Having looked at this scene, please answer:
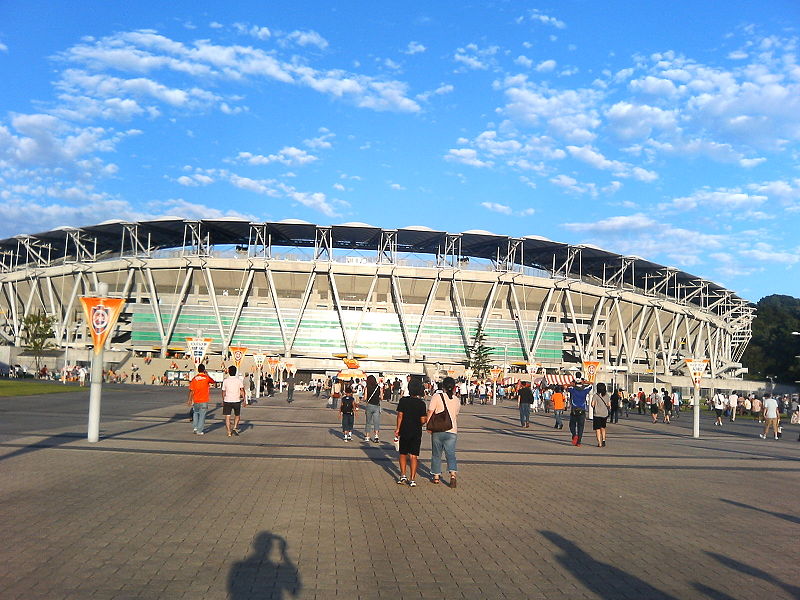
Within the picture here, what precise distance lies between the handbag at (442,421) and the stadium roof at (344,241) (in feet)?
205

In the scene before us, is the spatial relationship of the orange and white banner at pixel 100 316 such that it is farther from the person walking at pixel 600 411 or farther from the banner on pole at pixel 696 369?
the banner on pole at pixel 696 369

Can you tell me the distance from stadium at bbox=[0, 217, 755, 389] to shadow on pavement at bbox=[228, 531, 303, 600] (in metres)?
68.1

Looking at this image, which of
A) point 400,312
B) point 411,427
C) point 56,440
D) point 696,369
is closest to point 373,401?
point 411,427

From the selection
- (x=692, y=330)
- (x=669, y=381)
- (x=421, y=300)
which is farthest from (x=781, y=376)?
(x=421, y=300)

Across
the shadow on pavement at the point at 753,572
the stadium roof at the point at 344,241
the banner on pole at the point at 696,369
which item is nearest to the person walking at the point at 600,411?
the banner on pole at the point at 696,369

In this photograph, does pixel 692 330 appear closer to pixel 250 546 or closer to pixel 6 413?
pixel 6 413

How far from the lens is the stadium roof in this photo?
7450 cm

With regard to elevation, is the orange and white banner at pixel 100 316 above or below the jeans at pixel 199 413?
above

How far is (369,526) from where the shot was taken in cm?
773

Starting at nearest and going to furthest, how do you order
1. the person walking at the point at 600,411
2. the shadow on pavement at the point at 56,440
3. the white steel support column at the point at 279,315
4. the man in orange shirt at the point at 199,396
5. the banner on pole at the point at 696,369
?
the shadow on pavement at the point at 56,440 → the man in orange shirt at the point at 199,396 → the person walking at the point at 600,411 → the banner on pole at the point at 696,369 → the white steel support column at the point at 279,315

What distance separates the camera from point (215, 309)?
258 feet

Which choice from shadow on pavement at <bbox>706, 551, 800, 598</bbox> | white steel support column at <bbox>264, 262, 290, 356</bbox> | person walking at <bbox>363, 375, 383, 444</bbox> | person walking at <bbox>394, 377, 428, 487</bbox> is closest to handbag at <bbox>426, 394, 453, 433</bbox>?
person walking at <bbox>394, 377, 428, 487</bbox>

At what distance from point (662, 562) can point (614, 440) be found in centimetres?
1624

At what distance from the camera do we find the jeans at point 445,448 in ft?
35.3
